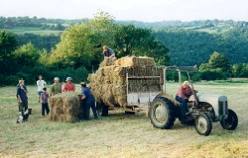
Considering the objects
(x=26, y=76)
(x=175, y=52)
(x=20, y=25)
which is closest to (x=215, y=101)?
(x=26, y=76)

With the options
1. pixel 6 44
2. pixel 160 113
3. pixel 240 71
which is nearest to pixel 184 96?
pixel 160 113

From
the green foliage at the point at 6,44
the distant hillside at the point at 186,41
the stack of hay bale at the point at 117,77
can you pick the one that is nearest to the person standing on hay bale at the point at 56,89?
the stack of hay bale at the point at 117,77

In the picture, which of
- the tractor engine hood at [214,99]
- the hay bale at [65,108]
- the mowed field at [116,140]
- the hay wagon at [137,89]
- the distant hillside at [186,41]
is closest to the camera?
the mowed field at [116,140]

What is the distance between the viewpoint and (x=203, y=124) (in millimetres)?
15500

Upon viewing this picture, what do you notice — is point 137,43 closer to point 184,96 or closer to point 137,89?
point 137,89

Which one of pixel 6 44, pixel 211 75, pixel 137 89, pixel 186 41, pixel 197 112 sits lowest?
pixel 211 75

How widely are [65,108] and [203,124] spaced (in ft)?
19.4

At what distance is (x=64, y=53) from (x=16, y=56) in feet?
57.9

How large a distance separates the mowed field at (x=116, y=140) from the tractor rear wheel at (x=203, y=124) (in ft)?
0.66

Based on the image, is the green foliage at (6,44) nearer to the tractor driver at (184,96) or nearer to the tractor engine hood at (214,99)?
the tractor driver at (184,96)

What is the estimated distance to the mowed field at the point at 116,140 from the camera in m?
12.7

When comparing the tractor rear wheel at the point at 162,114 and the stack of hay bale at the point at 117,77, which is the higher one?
the stack of hay bale at the point at 117,77

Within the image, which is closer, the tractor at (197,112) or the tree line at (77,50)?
the tractor at (197,112)

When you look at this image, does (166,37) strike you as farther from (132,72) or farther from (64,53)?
(132,72)
